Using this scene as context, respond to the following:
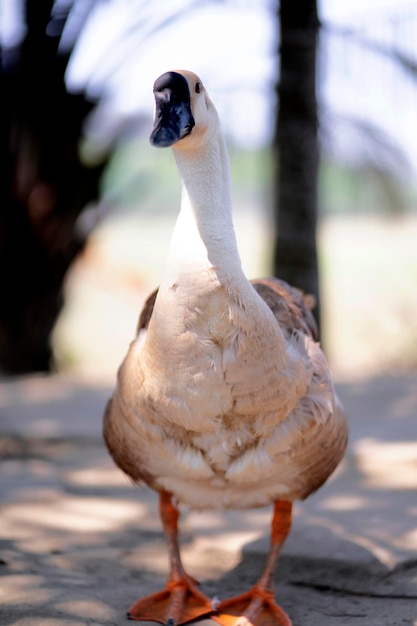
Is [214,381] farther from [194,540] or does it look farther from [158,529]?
[158,529]

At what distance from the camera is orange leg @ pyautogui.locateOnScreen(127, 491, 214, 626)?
11.6 ft

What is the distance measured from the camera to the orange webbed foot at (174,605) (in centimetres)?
351

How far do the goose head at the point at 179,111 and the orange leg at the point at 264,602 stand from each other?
1.77 metres

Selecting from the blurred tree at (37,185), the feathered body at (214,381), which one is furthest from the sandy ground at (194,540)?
the blurred tree at (37,185)

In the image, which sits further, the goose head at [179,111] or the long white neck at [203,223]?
the long white neck at [203,223]

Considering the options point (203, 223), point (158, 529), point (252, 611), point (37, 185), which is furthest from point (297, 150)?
point (252, 611)

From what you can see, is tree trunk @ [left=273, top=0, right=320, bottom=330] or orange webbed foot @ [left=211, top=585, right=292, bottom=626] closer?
orange webbed foot @ [left=211, top=585, right=292, bottom=626]

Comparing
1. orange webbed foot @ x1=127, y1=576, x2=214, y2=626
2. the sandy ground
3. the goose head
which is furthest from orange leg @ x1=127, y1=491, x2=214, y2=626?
the goose head

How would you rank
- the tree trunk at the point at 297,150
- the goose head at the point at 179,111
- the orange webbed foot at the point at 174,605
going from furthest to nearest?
the tree trunk at the point at 297,150
the orange webbed foot at the point at 174,605
the goose head at the point at 179,111

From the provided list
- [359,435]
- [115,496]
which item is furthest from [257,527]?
[359,435]

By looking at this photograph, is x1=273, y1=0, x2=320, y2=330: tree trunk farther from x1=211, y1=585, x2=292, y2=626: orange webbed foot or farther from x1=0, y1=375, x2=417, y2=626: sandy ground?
x1=211, y1=585, x2=292, y2=626: orange webbed foot

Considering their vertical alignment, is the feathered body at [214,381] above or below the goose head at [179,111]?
below

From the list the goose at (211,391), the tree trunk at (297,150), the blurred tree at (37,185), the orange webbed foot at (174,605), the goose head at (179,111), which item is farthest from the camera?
Answer: the blurred tree at (37,185)

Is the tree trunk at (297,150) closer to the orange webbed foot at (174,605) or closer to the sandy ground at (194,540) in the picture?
the sandy ground at (194,540)
